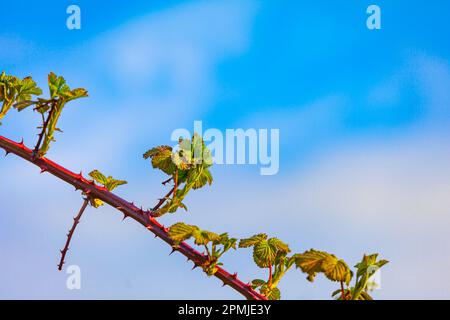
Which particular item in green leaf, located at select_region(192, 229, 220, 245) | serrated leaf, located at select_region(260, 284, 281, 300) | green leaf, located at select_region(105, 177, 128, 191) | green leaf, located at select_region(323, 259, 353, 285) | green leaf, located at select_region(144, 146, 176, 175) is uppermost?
green leaf, located at select_region(144, 146, 176, 175)

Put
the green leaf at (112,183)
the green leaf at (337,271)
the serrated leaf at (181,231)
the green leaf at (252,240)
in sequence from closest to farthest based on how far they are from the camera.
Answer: the green leaf at (337,271) < the serrated leaf at (181,231) < the green leaf at (252,240) < the green leaf at (112,183)

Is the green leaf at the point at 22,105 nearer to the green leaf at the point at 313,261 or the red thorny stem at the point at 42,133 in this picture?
the red thorny stem at the point at 42,133

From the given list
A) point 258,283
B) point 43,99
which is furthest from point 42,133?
point 258,283

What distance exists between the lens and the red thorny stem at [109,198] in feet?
12.4

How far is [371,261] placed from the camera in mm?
3410

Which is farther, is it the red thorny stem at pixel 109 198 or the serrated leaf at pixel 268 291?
the serrated leaf at pixel 268 291

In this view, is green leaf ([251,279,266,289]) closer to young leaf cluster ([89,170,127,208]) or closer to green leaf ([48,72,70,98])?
young leaf cluster ([89,170,127,208])

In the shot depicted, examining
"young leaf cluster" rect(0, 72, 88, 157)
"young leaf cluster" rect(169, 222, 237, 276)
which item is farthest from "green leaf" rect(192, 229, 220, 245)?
"young leaf cluster" rect(0, 72, 88, 157)

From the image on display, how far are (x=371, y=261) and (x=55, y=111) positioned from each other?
2.19 m

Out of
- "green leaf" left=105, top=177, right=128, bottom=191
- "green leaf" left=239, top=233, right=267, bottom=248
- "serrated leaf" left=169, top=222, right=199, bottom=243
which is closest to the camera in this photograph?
"serrated leaf" left=169, top=222, right=199, bottom=243

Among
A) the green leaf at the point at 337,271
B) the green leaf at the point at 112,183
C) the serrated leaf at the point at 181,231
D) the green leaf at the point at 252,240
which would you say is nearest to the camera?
the green leaf at the point at 337,271

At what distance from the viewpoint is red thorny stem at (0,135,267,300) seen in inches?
148

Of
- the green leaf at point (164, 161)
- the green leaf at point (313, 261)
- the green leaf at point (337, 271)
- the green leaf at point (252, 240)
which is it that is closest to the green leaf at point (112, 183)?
the green leaf at point (164, 161)
